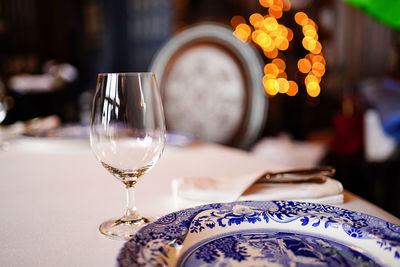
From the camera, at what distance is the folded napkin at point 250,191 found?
0.50 meters

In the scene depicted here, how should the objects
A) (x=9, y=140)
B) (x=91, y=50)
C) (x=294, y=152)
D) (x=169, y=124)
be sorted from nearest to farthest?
(x=9, y=140) < (x=169, y=124) < (x=294, y=152) < (x=91, y=50)

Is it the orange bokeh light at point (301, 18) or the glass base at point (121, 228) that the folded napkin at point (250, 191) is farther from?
the orange bokeh light at point (301, 18)

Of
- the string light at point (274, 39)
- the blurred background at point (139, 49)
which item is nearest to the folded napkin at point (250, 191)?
the blurred background at point (139, 49)

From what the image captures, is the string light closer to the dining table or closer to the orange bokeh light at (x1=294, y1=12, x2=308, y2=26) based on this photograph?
the orange bokeh light at (x1=294, y1=12, x2=308, y2=26)

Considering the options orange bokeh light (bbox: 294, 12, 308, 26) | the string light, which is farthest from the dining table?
orange bokeh light (bbox: 294, 12, 308, 26)

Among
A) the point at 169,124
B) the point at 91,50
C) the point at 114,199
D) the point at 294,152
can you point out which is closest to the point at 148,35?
the point at 91,50

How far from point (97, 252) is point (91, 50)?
5.53 m

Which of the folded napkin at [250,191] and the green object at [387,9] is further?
the green object at [387,9]

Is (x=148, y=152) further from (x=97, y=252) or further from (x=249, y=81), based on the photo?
(x=249, y=81)

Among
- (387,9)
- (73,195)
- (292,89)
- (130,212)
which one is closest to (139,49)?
(292,89)

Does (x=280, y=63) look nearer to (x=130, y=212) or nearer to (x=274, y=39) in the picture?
(x=274, y=39)

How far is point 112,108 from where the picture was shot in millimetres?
440

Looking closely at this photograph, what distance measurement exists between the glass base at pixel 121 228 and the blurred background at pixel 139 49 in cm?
317

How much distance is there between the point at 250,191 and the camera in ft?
1.71
